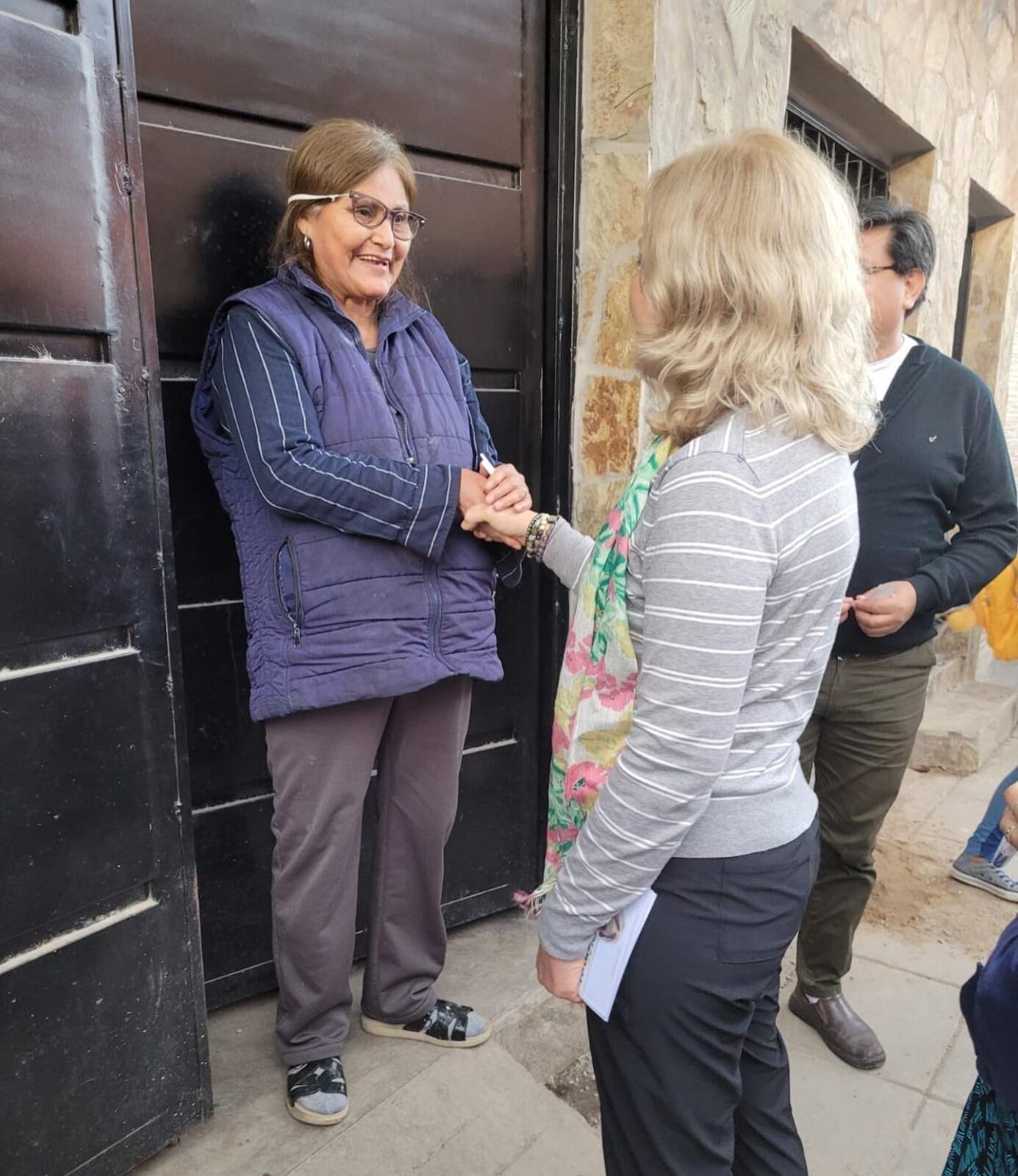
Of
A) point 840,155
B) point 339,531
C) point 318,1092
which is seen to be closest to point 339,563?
point 339,531

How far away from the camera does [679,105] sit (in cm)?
271

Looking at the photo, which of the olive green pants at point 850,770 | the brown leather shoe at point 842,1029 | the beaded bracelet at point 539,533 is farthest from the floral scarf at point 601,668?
the brown leather shoe at point 842,1029

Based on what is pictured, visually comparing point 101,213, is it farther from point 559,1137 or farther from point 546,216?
point 559,1137

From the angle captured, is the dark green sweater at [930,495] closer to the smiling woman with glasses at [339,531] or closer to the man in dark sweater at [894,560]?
the man in dark sweater at [894,560]

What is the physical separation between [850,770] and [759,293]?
5.38 feet

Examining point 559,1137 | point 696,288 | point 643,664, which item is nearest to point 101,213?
point 696,288

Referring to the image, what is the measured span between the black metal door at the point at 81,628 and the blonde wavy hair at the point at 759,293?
998 mm

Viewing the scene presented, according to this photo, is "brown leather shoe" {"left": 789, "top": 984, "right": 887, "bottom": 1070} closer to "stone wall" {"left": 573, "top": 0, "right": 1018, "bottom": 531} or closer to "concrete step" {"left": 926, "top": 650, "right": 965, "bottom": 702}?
"stone wall" {"left": 573, "top": 0, "right": 1018, "bottom": 531}

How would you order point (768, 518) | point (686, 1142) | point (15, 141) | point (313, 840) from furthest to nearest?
point (313, 840)
point (15, 141)
point (686, 1142)
point (768, 518)

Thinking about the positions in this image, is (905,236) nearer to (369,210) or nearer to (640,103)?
(640,103)

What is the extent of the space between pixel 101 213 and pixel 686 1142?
1745mm

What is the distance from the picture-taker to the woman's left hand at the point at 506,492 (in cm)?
193

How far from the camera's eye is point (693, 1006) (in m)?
1.26

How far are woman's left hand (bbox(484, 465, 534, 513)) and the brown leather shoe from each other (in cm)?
166
